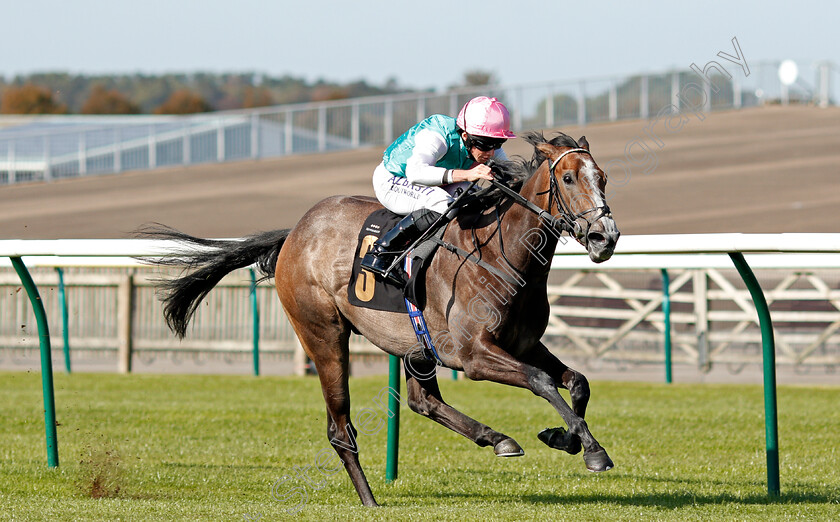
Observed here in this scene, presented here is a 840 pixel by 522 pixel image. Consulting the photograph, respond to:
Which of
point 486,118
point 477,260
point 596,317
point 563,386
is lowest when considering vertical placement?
point 596,317

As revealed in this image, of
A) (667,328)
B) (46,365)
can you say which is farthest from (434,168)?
(667,328)

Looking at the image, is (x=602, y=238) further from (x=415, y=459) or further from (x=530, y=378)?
(x=415, y=459)

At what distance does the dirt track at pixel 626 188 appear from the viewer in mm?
21891

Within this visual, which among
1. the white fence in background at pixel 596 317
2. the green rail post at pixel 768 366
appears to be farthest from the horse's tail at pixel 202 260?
the white fence in background at pixel 596 317

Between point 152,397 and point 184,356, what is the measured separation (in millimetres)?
3070

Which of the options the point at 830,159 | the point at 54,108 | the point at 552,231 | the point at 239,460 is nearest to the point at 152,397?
the point at 239,460

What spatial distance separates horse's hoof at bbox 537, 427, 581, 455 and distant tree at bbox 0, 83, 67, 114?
70.7 m

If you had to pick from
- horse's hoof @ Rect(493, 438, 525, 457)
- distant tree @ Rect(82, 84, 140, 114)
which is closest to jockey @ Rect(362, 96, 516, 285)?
horse's hoof @ Rect(493, 438, 525, 457)

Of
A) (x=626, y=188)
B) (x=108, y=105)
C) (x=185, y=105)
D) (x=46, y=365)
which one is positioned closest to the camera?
(x=46, y=365)

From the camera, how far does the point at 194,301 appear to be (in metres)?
6.30

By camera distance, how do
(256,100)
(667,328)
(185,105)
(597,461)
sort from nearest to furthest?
(597,461)
(667,328)
(185,105)
(256,100)

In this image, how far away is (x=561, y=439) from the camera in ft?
14.5

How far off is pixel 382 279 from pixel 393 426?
1.07m

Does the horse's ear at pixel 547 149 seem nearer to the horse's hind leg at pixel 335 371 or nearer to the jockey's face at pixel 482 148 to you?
the jockey's face at pixel 482 148
